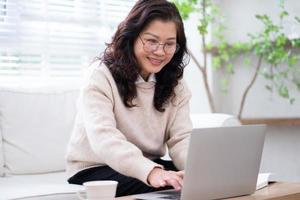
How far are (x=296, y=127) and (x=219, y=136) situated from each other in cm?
203

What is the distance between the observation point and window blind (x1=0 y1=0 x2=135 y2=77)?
267cm

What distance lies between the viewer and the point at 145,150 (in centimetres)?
189

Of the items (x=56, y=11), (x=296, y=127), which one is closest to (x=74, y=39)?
(x=56, y=11)

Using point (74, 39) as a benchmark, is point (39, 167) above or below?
below

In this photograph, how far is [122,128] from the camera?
6.02ft

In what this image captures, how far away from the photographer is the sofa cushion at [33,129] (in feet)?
7.32

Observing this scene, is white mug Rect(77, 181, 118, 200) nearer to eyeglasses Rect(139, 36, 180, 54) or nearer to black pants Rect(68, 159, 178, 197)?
black pants Rect(68, 159, 178, 197)

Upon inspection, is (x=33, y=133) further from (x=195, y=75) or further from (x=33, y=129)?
(x=195, y=75)

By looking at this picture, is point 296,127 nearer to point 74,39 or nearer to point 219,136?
point 74,39

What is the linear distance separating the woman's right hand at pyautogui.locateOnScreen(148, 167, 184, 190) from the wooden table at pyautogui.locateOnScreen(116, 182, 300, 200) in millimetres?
112

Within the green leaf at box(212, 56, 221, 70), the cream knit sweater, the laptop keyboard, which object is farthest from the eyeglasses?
the green leaf at box(212, 56, 221, 70)

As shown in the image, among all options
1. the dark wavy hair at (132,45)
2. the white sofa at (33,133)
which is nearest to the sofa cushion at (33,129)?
the white sofa at (33,133)

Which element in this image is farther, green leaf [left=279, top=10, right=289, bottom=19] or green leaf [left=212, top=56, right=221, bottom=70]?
green leaf [left=212, top=56, right=221, bottom=70]

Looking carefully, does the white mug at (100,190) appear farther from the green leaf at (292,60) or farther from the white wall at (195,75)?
the white wall at (195,75)
